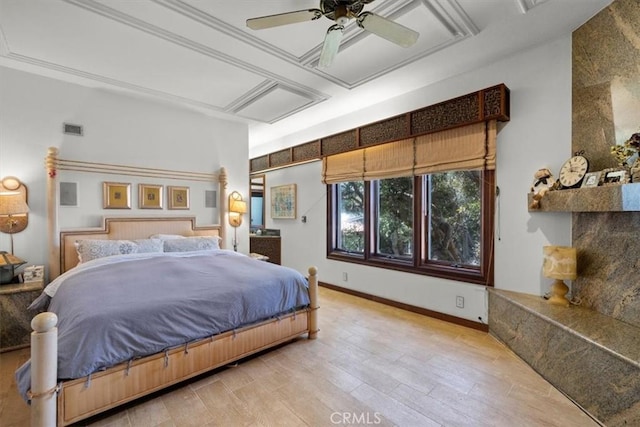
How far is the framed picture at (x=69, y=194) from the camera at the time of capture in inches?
132

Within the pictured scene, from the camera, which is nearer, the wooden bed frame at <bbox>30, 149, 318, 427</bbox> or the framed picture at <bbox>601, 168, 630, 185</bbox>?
the wooden bed frame at <bbox>30, 149, 318, 427</bbox>

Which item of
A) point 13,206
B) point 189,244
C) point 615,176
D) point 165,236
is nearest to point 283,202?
point 189,244

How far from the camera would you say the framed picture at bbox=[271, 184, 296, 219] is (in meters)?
5.48

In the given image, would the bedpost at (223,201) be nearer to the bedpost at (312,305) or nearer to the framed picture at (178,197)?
the framed picture at (178,197)

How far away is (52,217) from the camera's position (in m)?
3.18

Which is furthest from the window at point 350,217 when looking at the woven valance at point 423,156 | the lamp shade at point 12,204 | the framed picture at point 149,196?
the lamp shade at point 12,204

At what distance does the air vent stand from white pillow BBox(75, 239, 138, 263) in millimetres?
1319

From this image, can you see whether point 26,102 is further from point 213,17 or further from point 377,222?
point 377,222

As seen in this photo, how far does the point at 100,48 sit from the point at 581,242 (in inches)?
184

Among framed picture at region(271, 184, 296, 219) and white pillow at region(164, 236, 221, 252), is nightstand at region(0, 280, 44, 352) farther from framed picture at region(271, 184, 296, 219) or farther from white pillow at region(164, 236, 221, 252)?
framed picture at region(271, 184, 296, 219)

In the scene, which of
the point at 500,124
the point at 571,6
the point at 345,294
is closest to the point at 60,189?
the point at 345,294

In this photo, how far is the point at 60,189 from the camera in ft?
10.9

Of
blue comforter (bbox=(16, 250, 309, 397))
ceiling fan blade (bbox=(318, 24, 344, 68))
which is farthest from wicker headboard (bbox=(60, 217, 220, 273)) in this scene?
ceiling fan blade (bbox=(318, 24, 344, 68))

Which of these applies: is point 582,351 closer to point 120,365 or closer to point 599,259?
point 599,259
